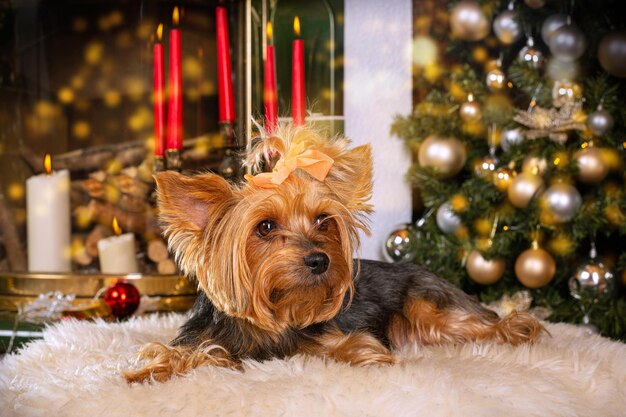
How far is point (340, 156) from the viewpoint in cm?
185

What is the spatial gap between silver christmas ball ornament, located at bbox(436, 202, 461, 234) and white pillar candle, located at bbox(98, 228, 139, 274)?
1.39m

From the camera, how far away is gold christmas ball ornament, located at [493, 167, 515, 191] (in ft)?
10.2

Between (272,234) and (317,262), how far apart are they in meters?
0.13

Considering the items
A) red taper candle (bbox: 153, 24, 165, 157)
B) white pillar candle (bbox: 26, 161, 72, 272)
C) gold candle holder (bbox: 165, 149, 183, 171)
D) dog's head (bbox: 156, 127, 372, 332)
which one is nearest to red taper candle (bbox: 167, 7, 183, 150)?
gold candle holder (bbox: 165, 149, 183, 171)

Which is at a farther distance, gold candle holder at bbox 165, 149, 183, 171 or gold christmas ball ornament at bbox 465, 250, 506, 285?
gold christmas ball ornament at bbox 465, 250, 506, 285

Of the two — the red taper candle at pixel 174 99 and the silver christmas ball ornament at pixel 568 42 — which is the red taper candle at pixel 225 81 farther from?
the silver christmas ball ornament at pixel 568 42

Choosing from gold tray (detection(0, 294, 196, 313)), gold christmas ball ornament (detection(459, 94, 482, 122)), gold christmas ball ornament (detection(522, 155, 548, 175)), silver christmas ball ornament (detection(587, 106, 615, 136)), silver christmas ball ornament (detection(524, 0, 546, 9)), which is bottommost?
gold tray (detection(0, 294, 196, 313))

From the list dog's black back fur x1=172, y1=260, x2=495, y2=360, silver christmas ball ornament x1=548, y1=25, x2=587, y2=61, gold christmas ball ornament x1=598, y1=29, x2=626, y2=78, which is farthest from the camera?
silver christmas ball ornament x1=548, y1=25, x2=587, y2=61

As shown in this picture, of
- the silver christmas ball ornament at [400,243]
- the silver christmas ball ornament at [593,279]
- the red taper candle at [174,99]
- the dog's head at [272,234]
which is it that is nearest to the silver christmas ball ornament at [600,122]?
the silver christmas ball ornament at [593,279]

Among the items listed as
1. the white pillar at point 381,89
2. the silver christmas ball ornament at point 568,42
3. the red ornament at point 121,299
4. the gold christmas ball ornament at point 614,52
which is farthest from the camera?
the white pillar at point 381,89

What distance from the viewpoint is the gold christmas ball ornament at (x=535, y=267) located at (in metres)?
2.97

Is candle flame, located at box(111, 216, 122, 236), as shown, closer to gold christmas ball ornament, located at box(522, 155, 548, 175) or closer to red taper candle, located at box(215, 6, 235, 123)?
red taper candle, located at box(215, 6, 235, 123)

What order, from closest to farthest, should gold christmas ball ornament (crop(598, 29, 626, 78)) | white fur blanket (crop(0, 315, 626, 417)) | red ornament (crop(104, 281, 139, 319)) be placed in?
white fur blanket (crop(0, 315, 626, 417)), red ornament (crop(104, 281, 139, 319)), gold christmas ball ornament (crop(598, 29, 626, 78))

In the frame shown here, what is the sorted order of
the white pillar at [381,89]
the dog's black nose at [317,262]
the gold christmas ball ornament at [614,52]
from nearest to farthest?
the dog's black nose at [317,262] < the gold christmas ball ornament at [614,52] < the white pillar at [381,89]
